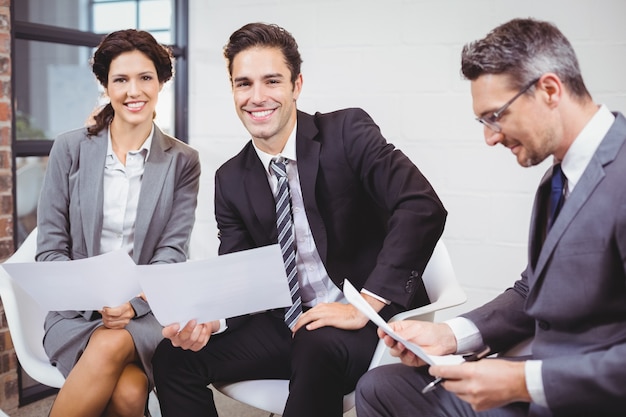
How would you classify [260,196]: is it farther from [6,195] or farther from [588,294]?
[6,195]

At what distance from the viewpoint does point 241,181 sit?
193 cm

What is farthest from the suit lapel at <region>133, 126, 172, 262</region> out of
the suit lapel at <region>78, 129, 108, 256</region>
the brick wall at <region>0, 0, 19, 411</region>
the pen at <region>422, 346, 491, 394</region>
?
the pen at <region>422, 346, 491, 394</region>

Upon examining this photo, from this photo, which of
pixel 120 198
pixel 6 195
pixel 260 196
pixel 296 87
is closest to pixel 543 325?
pixel 260 196

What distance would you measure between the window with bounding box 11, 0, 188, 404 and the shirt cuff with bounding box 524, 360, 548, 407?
5.39 feet

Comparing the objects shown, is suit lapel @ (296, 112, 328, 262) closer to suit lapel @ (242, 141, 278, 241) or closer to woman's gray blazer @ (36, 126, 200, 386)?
suit lapel @ (242, 141, 278, 241)

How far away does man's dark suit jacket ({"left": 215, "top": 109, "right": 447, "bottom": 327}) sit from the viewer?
1.73 meters

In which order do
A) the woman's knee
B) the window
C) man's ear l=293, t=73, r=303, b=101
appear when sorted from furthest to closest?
the window < man's ear l=293, t=73, r=303, b=101 < the woman's knee

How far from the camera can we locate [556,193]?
135 centimetres

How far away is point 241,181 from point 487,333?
→ 79 centimetres

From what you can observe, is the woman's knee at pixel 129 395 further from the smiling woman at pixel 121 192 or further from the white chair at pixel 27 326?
the white chair at pixel 27 326

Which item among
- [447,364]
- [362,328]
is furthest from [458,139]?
[447,364]

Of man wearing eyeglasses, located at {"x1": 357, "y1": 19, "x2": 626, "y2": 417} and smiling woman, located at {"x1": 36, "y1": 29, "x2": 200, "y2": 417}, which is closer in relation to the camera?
man wearing eyeglasses, located at {"x1": 357, "y1": 19, "x2": 626, "y2": 417}

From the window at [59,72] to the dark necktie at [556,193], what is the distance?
4.86ft

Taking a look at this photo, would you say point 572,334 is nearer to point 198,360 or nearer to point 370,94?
point 198,360
